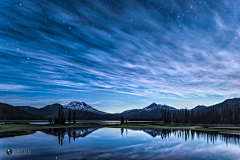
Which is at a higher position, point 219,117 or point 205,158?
point 205,158

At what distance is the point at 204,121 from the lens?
17125 centimetres

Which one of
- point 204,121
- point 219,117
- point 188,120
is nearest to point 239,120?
point 219,117

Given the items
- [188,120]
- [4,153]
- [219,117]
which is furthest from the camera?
[188,120]

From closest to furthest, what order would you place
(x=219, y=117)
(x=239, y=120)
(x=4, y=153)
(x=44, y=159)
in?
(x=44, y=159), (x=4, y=153), (x=239, y=120), (x=219, y=117)

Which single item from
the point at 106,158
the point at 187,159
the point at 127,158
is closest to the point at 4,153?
the point at 106,158

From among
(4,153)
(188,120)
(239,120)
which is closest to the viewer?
(4,153)

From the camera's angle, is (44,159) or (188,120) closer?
(44,159)

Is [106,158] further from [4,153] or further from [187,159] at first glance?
[4,153]

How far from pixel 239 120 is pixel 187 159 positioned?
555ft

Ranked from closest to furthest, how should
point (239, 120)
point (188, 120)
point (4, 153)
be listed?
1. point (4, 153)
2. point (239, 120)
3. point (188, 120)

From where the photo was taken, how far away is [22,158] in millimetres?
21719

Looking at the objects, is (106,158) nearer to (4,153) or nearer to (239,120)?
(4,153)

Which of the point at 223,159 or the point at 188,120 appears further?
the point at 188,120

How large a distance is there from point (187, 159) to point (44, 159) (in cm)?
1854
